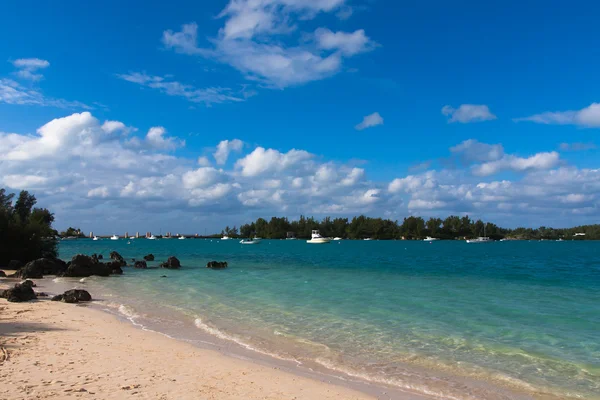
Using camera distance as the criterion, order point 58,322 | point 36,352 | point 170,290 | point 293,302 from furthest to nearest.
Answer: point 170,290, point 293,302, point 58,322, point 36,352

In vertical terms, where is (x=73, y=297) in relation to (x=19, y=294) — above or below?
below

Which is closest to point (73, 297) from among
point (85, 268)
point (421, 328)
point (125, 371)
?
point (125, 371)

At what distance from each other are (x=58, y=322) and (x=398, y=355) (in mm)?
12008

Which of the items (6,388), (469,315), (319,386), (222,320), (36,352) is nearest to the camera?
(6,388)

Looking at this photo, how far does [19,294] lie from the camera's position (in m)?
19.9

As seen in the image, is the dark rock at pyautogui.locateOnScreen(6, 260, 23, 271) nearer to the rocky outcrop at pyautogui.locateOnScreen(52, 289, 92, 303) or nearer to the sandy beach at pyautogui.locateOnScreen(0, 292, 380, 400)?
the rocky outcrop at pyautogui.locateOnScreen(52, 289, 92, 303)

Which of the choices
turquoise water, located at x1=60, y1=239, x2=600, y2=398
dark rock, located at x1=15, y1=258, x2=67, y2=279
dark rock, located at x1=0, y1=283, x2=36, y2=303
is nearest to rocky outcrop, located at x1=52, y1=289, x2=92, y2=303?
dark rock, located at x1=0, y1=283, x2=36, y2=303

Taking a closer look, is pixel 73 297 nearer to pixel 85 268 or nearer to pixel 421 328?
pixel 421 328

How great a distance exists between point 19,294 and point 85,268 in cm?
1958

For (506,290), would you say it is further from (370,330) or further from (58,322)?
(58,322)

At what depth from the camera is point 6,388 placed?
Answer: 25.2ft

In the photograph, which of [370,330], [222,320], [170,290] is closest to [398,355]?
[370,330]

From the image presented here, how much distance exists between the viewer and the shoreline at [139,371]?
26.8 ft

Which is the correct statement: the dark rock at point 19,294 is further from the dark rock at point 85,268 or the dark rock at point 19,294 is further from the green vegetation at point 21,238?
the green vegetation at point 21,238
